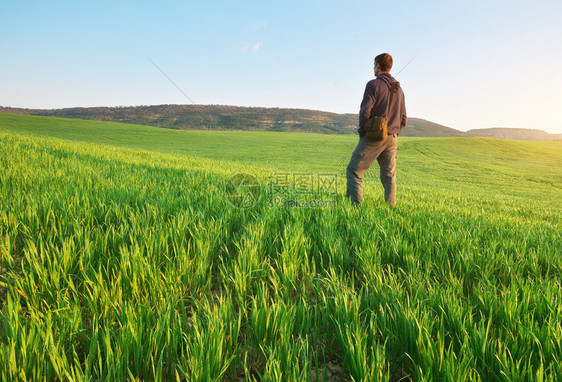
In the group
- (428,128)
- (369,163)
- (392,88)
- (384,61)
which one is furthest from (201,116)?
(428,128)

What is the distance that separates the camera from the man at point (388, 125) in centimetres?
437

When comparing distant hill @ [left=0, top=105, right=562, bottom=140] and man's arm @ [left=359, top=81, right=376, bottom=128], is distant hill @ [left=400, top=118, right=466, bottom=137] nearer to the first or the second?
distant hill @ [left=0, top=105, right=562, bottom=140]

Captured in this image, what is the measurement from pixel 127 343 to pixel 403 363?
48.6 inches

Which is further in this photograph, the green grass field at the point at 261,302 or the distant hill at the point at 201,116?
the distant hill at the point at 201,116

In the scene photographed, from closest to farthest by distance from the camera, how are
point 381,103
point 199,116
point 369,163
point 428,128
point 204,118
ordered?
point 381,103 < point 369,163 < point 204,118 < point 199,116 < point 428,128

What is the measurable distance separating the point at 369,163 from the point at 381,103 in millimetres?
1037

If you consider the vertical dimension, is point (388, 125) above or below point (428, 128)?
below

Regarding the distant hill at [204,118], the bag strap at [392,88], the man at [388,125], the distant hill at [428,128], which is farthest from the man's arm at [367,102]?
the distant hill at [428,128]

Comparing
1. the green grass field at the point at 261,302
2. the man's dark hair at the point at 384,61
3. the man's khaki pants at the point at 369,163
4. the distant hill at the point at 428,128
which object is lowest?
the green grass field at the point at 261,302

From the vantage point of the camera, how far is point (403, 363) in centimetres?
123

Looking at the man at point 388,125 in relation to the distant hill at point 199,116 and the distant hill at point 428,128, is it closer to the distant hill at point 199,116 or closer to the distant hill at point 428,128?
the distant hill at point 199,116

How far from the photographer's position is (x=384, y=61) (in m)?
4.46

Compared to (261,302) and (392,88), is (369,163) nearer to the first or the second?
(392,88)

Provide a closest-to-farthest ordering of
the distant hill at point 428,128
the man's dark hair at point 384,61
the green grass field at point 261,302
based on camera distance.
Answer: the green grass field at point 261,302
the man's dark hair at point 384,61
the distant hill at point 428,128
